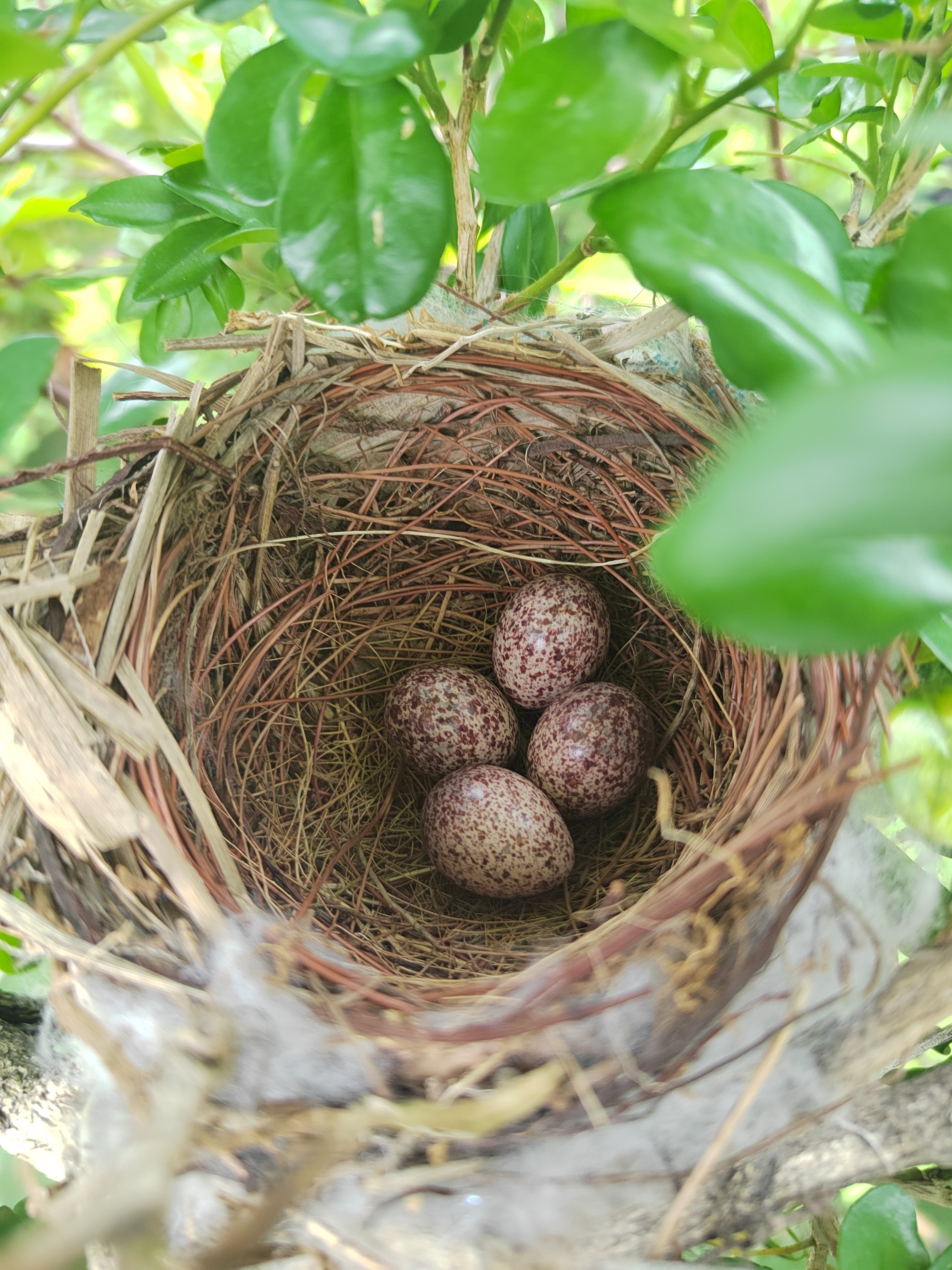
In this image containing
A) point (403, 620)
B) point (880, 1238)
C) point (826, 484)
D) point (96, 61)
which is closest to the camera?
point (826, 484)

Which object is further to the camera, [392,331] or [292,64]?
[392,331]

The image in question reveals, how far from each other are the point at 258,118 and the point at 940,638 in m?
0.52

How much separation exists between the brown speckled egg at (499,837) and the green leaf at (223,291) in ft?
1.87

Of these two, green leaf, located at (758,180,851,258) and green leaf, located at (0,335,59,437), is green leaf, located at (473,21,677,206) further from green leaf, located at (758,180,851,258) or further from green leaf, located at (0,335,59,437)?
green leaf, located at (0,335,59,437)

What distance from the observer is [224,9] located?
1.71ft

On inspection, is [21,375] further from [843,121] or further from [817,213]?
[843,121]

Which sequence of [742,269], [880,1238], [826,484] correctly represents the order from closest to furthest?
[826,484]
[742,269]
[880,1238]

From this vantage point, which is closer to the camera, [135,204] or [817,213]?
[817,213]

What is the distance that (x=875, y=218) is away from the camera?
1.79 ft

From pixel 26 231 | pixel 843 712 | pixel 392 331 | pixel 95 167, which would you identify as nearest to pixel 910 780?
pixel 843 712

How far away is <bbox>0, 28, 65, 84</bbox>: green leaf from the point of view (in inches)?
14.4

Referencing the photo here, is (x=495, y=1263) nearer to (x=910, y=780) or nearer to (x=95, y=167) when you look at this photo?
(x=910, y=780)

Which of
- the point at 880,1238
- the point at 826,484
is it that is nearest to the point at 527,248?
the point at 826,484

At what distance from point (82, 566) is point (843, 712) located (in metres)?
0.60
